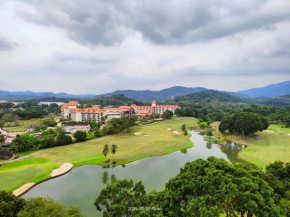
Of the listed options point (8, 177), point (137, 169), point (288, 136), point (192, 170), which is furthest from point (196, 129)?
point (8, 177)

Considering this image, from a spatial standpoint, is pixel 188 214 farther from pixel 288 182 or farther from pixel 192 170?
pixel 288 182

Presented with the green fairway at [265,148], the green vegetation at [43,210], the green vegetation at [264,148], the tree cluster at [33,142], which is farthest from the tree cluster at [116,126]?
the green vegetation at [43,210]

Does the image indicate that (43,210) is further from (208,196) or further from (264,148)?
(264,148)

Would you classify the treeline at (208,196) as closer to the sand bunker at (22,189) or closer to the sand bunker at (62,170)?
the sand bunker at (22,189)

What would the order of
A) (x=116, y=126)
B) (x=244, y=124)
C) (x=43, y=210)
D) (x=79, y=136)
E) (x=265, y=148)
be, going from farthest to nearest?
(x=116, y=126)
(x=244, y=124)
(x=79, y=136)
(x=265, y=148)
(x=43, y=210)

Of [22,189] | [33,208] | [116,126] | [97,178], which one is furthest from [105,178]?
[116,126]
